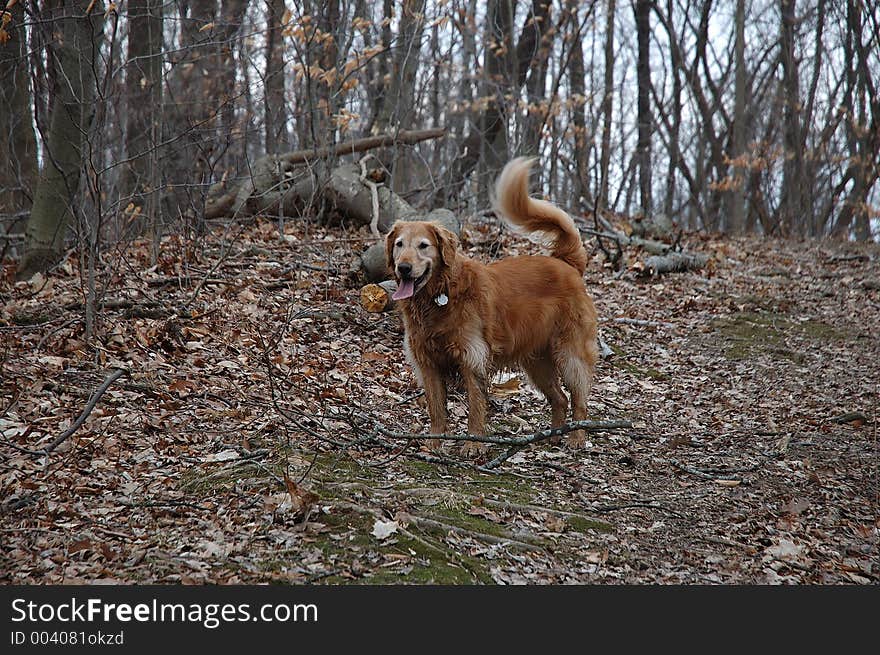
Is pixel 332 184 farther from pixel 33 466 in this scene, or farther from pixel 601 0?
pixel 601 0

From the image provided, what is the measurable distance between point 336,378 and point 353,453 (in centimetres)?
186

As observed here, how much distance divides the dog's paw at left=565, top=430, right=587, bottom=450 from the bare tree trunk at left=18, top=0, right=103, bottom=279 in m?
4.96

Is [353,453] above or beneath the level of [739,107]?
beneath

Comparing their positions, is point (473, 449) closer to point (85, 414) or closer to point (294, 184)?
point (85, 414)

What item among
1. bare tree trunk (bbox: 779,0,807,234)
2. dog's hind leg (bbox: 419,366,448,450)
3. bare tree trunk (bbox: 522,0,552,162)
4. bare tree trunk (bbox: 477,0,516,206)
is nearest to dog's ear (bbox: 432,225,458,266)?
dog's hind leg (bbox: 419,366,448,450)

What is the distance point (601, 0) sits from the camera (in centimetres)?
1908

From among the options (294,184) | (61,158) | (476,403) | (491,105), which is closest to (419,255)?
(476,403)

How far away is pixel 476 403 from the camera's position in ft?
20.4

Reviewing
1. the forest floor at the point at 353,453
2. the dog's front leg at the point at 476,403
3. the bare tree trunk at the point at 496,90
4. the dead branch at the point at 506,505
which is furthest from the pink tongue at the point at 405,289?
the bare tree trunk at the point at 496,90

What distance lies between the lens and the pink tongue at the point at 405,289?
19.5 ft

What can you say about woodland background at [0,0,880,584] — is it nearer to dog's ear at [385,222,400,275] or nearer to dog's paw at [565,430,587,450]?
dog's paw at [565,430,587,450]

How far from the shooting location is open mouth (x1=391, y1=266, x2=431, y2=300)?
5.94m

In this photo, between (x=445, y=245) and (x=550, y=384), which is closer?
(x=445, y=245)

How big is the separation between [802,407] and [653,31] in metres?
21.1
